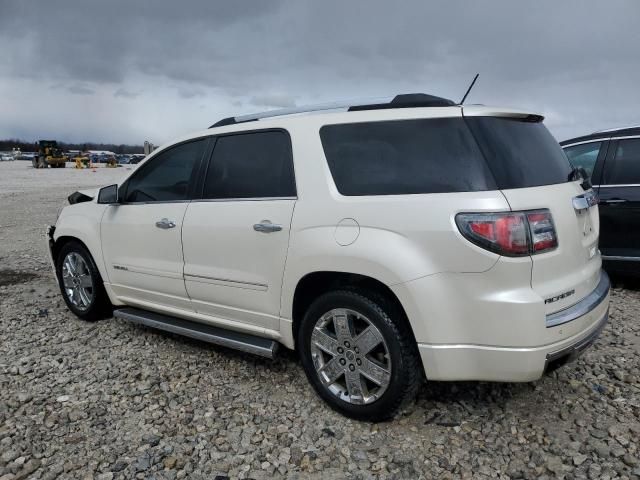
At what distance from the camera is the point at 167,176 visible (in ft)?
13.3

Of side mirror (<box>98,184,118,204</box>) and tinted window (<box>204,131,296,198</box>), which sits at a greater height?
tinted window (<box>204,131,296,198</box>)

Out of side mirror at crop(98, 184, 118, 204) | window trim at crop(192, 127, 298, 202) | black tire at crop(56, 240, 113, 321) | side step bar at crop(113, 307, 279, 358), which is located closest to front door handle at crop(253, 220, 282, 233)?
window trim at crop(192, 127, 298, 202)

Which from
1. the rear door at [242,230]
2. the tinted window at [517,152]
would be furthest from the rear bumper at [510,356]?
the rear door at [242,230]

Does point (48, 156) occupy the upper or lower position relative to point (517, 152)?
lower

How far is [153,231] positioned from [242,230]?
1.00 m

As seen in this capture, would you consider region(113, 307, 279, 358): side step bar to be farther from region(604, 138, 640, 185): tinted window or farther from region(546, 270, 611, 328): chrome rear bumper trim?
region(604, 138, 640, 185): tinted window

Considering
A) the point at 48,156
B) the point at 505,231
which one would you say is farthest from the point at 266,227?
the point at 48,156

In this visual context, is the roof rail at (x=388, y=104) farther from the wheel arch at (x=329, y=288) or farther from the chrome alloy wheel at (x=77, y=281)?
the chrome alloy wheel at (x=77, y=281)

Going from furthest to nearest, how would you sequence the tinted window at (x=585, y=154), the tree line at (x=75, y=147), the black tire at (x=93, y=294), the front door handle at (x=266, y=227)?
the tree line at (x=75, y=147) < the tinted window at (x=585, y=154) < the black tire at (x=93, y=294) < the front door handle at (x=266, y=227)

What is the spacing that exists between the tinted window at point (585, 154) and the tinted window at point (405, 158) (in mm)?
3536

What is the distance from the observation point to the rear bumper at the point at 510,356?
252 cm

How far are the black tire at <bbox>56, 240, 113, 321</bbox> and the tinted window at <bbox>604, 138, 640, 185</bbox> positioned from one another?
520 cm

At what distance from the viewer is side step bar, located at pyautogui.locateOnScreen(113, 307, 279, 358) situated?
131 inches

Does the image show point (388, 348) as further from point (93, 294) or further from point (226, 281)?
point (93, 294)
